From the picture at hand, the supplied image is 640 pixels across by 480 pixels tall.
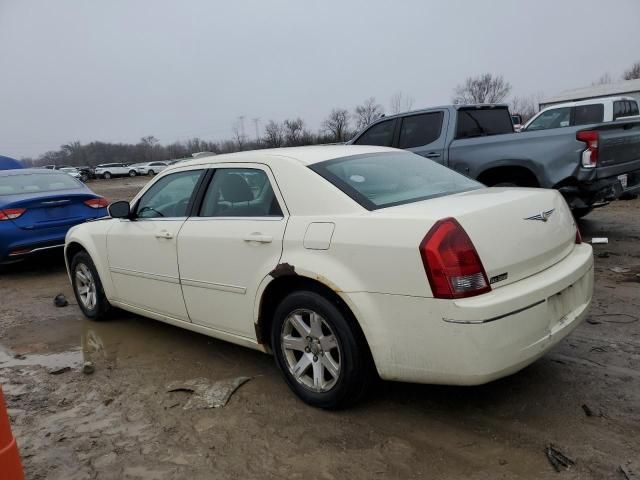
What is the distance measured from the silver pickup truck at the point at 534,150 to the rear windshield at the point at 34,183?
5.06 m

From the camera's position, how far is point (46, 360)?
451cm

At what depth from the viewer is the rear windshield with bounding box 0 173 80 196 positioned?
777 cm

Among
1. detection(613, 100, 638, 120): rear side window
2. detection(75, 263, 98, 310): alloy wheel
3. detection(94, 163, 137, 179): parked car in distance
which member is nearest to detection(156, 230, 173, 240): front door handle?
detection(75, 263, 98, 310): alloy wheel

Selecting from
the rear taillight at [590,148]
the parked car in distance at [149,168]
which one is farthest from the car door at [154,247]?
the parked car in distance at [149,168]

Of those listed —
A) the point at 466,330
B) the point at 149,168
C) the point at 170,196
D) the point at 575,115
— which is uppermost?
the point at 575,115

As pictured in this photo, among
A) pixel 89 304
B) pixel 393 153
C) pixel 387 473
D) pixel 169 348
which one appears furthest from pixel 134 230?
pixel 387 473

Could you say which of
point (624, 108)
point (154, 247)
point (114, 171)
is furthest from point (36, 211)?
point (114, 171)

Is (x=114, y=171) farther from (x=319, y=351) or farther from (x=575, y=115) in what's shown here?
(x=319, y=351)

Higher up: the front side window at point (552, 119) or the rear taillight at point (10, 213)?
the front side window at point (552, 119)

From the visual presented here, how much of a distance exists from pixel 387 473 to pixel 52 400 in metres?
2.46

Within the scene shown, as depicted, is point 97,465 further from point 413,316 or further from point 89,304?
point 89,304

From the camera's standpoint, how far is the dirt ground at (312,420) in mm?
2668

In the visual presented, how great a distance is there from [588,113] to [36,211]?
11118 mm

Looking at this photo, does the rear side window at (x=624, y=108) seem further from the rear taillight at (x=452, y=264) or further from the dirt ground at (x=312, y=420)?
the rear taillight at (x=452, y=264)
